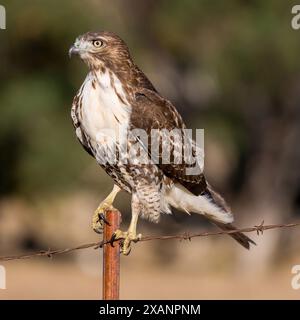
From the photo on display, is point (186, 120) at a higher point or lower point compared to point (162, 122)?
higher

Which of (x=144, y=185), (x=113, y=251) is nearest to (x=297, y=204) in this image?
(x=144, y=185)

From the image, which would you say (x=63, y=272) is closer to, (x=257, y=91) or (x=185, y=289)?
(x=185, y=289)

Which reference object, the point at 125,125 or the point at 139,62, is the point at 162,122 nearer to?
the point at 125,125

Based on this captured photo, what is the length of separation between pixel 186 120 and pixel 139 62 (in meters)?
2.02

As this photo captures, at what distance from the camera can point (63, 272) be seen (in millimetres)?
21391

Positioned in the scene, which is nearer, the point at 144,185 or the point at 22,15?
the point at 144,185

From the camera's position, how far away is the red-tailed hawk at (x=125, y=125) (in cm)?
701

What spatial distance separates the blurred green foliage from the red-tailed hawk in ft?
35.5

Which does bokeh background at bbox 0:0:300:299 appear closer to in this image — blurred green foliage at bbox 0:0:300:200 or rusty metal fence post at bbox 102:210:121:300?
blurred green foliage at bbox 0:0:300:200

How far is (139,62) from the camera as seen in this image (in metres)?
19.7

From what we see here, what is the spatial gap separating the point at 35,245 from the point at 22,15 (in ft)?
22.9

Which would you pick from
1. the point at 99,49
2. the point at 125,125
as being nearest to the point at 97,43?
the point at 99,49

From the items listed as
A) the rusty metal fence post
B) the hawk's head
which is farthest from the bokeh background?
the rusty metal fence post

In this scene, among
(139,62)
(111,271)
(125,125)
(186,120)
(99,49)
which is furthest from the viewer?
(186,120)
